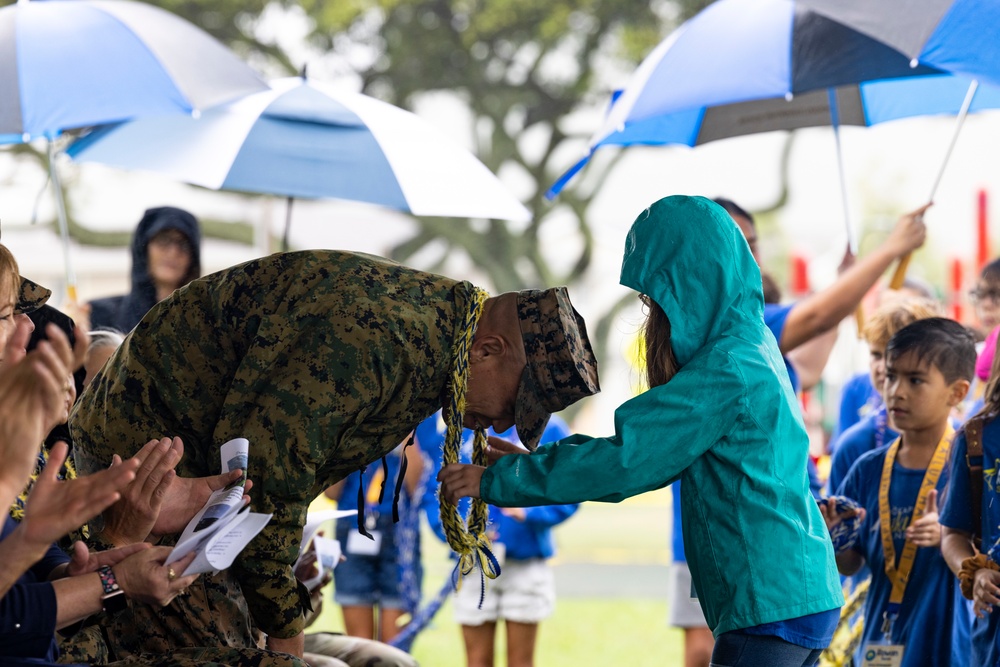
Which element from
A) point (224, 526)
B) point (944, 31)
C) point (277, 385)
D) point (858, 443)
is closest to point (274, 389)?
point (277, 385)

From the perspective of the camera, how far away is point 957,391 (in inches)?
172

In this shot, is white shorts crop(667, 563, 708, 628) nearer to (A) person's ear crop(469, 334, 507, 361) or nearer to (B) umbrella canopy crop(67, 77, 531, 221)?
(B) umbrella canopy crop(67, 77, 531, 221)

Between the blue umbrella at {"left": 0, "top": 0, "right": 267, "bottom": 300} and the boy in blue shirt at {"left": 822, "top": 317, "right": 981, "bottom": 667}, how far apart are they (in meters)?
2.86

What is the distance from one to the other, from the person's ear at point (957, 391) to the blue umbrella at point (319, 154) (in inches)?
77.6

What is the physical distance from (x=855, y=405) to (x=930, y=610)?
1.97 metres

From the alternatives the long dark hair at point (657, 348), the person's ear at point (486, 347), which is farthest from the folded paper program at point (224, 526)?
the long dark hair at point (657, 348)

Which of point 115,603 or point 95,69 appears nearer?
point 115,603

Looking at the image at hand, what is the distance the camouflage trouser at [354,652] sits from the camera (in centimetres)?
398

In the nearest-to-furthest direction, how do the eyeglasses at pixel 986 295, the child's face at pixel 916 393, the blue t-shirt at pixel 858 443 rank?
the child's face at pixel 916 393 → the blue t-shirt at pixel 858 443 → the eyeglasses at pixel 986 295

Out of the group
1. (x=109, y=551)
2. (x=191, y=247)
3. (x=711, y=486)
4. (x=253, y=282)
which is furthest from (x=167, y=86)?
(x=711, y=486)

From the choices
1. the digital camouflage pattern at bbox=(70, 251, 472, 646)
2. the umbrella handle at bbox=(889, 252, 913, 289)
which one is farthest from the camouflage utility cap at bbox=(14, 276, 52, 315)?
the umbrella handle at bbox=(889, 252, 913, 289)

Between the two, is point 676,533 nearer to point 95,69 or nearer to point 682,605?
point 682,605

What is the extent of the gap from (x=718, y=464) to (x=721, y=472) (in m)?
0.02

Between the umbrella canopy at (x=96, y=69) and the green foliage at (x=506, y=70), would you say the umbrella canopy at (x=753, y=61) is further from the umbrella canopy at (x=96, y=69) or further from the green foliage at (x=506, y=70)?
the green foliage at (x=506, y=70)
